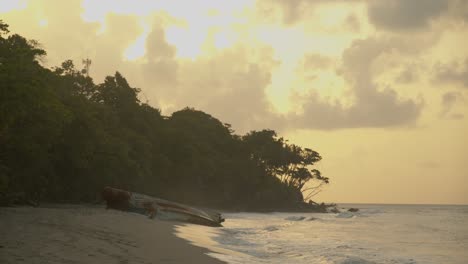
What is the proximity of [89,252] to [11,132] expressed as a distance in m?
16.9

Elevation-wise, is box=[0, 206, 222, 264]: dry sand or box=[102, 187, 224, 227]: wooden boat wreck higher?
box=[102, 187, 224, 227]: wooden boat wreck

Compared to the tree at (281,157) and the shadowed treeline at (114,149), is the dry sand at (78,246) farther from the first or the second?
the tree at (281,157)

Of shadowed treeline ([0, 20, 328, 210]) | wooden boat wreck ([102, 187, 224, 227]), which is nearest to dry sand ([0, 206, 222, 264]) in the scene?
shadowed treeline ([0, 20, 328, 210])

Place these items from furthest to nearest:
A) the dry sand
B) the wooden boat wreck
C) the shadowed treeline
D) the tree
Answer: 1. the tree
2. the wooden boat wreck
3. the shadowed treeline
4. the dry sand

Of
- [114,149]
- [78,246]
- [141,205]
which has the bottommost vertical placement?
[78,246]

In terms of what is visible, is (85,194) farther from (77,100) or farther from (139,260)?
(139,260)

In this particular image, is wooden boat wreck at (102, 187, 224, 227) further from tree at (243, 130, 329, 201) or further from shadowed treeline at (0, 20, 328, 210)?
tree at (243, 130, 329, 201)

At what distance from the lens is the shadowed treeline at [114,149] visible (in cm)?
2189

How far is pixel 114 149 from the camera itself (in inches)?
1667

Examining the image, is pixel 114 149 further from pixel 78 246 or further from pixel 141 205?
pixel 78 246

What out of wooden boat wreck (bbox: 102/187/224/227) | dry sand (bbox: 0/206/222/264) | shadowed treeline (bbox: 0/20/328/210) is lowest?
dry sand (bbox: 0/206/222/264)

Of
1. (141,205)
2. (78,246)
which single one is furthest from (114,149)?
(78,246)

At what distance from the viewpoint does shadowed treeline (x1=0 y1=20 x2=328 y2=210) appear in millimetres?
21891

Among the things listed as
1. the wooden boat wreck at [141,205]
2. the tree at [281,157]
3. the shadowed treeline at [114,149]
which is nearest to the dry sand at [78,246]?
the shadowed treeline at [114,149]
